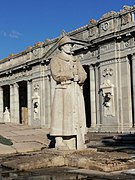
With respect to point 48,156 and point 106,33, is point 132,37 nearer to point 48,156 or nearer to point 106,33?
point 106,33

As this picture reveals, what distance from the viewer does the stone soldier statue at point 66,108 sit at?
31.9 feet

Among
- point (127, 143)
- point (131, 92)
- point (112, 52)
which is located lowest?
point (127, 143)

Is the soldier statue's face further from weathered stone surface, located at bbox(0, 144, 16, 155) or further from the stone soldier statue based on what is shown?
weathered stone surface, located at bbox(0, 144, 16, 155)

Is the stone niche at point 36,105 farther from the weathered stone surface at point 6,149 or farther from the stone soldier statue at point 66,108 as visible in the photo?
the stone soldier statue at point 66,108

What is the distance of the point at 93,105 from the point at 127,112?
3.68 meters

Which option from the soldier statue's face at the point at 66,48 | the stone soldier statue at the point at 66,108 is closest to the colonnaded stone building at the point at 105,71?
the stone soldier statue at the point at 66,108

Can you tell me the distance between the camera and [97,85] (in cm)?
2534

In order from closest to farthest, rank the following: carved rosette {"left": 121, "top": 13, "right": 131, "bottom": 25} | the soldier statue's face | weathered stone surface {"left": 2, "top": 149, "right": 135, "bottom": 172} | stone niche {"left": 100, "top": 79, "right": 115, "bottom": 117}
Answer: weathered stone surface {"left": 2, "top": 149, "right": 135, "bottom": 172}, the soldier statue's face, carved rosette {"left": 121, "top": 13, "right": 131, "bottom": 25}, stone niche {"left": 100, "top": 79, "right": 115, "bottom": 117}

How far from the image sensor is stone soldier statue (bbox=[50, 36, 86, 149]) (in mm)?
9734

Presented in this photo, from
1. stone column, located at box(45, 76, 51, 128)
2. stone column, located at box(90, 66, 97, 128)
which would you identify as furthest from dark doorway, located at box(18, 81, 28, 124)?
stone column, located at box(90, 66, 97, 128)

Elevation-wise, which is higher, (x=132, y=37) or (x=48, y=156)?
(x=132, y=37)

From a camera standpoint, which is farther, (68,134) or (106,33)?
(106,33)

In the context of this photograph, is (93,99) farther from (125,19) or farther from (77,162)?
(77,162)

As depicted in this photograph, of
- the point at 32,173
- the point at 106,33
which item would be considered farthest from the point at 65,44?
the point at 106,33
